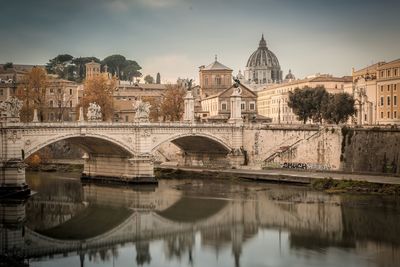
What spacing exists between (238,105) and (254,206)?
14484 mm

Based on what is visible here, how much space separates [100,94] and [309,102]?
16.5m

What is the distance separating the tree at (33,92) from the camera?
1821 inches

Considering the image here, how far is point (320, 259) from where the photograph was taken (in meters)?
20.7

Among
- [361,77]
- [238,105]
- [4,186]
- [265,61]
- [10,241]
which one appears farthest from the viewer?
[265,61]

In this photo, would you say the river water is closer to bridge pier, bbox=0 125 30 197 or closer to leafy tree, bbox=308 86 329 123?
bridge pier, bbox=0 125 30 197

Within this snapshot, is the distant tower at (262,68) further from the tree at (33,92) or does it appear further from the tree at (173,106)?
the tree at (33,92)

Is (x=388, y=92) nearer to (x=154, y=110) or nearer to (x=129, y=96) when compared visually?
(x=154, y=110)

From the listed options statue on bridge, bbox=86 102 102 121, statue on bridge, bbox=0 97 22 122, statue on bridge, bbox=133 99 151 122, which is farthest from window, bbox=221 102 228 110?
statue on bridge, bbox=0 97 22 122

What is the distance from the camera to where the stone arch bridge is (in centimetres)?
3158

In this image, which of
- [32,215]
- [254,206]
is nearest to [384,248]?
[254,206]

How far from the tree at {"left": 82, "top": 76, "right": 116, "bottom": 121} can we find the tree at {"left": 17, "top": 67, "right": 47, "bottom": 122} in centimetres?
430

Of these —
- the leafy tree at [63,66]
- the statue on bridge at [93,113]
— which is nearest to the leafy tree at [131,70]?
the leafy tree at [63,66]

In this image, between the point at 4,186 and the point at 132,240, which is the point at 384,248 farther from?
Result: the point at 4,186

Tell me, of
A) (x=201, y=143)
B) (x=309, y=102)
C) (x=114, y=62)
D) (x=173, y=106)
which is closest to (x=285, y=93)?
(x=309, y=102)
